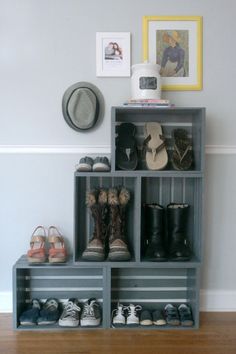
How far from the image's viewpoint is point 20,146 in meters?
2.18

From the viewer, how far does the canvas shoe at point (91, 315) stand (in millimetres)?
1955

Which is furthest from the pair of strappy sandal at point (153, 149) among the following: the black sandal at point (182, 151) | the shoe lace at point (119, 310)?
the shoe lace at point (119, 310)

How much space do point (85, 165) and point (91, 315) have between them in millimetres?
870

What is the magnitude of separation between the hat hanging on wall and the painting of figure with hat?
1.58 feet

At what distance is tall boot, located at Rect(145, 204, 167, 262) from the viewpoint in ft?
6.57

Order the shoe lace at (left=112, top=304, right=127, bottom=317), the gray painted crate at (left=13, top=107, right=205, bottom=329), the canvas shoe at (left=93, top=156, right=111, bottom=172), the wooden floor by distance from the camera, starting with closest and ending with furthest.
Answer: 1. the wooden floor
2. the canvas shoe at (left=93, top=156, right=111, bottom=172)
3. the shoe lace at (left=112, top=304, right=127, bottom=317)
4. the gray painted crate at (left=13, top=107, right=205, bottom=329)

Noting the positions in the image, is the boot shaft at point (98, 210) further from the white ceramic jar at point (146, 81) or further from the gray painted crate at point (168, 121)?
the white ceramic jar at point (146, 81)

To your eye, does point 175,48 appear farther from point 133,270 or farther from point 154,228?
point 133,270

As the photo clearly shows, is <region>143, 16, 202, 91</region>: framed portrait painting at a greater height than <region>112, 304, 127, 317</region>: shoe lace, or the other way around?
<region>143, 16, 202, 91</region>: framed portrait painting

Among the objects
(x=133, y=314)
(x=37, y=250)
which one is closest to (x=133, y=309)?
(x=133, y=314)

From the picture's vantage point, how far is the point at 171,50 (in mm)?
2168

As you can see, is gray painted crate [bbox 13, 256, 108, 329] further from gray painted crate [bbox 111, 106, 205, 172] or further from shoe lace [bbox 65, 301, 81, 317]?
gray painted crate [bbox 111, 106, 205, 172]

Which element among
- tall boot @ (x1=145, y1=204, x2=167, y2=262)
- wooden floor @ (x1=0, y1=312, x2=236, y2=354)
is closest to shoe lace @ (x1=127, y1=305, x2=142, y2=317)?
wooden floor @ (x1=0, y1=312, x2=236, y2=354)

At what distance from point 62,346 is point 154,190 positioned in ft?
3.41
